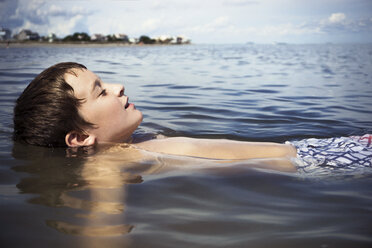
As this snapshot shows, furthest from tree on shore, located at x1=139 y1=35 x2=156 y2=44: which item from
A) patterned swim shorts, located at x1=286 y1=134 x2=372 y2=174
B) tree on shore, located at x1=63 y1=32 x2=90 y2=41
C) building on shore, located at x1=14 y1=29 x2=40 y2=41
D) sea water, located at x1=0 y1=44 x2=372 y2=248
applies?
patterned swim shorts, located at x1=286 y1=134 x2=372 y2=174

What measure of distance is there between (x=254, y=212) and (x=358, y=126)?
3438 millimetres

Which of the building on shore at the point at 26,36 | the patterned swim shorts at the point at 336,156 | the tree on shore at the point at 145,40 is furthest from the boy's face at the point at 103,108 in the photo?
the tree on shore at the point at 145,40

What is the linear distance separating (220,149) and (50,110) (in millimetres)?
1505

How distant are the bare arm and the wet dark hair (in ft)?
2.32

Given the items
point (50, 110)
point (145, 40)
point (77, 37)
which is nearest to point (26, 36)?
point (77, 37)

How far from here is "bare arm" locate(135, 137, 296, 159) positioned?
2.74 metres

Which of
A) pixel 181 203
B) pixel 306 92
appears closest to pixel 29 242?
pixel 181 203

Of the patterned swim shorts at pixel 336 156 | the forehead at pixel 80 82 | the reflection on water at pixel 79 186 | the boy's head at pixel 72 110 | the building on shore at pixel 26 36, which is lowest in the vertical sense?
the reflection on water at pixel 79 186

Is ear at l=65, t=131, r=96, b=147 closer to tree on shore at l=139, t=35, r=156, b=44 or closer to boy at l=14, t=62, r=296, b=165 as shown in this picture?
boy at l=14, t=62, r=296, b=165

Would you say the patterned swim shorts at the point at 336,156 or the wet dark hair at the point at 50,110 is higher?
the wet dark hair at the point at 50,110

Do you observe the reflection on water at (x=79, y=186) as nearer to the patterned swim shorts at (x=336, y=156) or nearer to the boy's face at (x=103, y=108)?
the boy's face at (x=103, y=108)

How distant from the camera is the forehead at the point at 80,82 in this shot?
2715 millimetres

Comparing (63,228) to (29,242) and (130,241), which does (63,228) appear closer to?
(29,242)

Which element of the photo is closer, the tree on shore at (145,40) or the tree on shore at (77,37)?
the tree on shore at (77,37)
